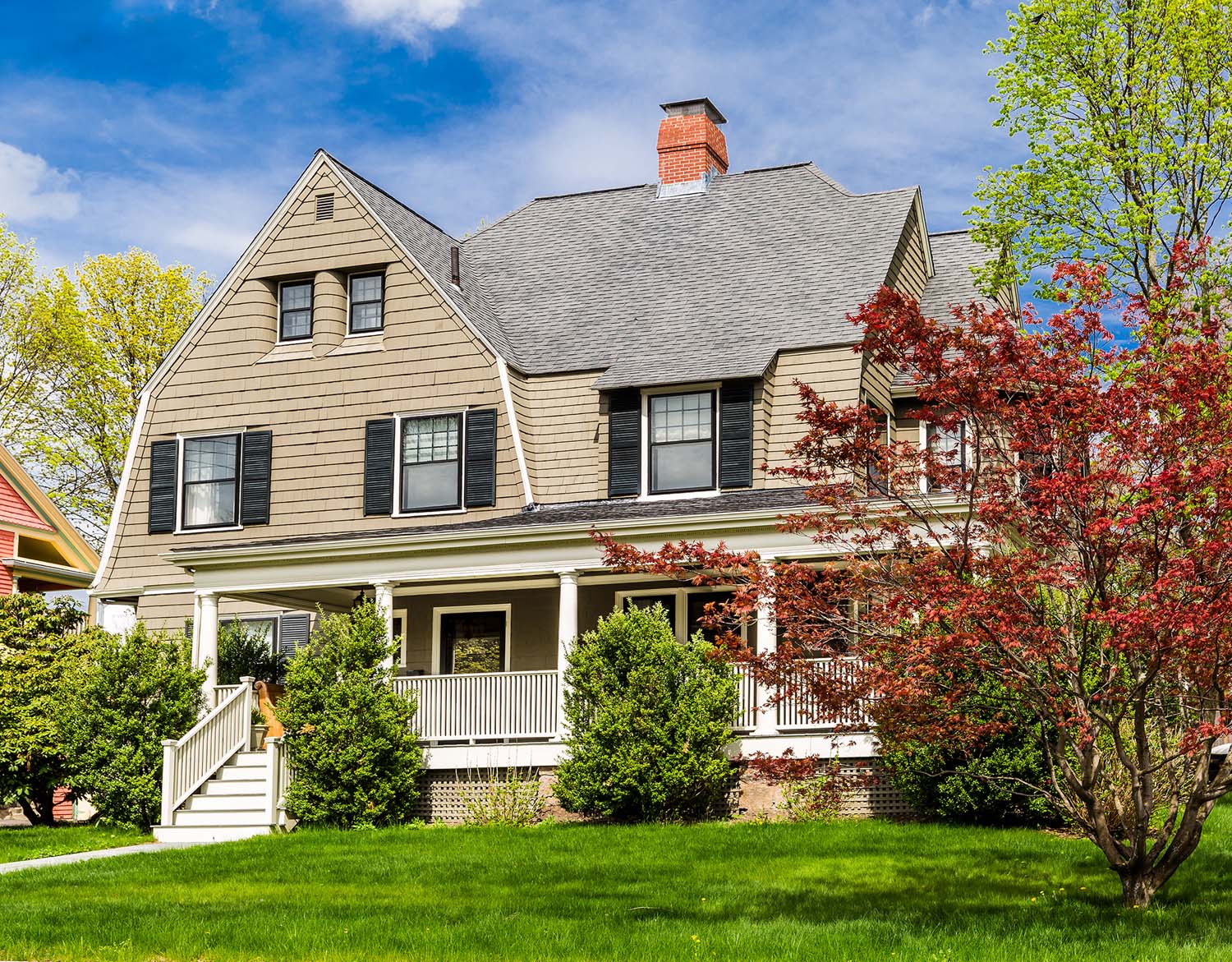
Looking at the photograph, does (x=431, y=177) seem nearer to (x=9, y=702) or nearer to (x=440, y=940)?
(x=9, y=702)

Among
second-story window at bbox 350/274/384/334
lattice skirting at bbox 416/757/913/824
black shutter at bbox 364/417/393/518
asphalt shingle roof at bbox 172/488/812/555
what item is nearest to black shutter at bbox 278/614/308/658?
asphalt shingle roof at bbox 172/488/812/555

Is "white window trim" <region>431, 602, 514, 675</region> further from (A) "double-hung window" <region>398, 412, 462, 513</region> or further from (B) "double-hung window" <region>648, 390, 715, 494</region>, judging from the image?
(B) "double-hung window" <region>648, 390, 715, 494</region>

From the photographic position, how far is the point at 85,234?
133ft

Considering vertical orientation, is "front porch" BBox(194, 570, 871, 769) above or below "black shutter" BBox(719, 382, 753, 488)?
below

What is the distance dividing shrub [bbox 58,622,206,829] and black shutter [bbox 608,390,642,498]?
21.9 feet

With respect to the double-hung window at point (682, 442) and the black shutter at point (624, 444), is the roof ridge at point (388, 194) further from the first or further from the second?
the double-hung window at point (682, 442)

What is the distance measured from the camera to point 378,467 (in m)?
23.8

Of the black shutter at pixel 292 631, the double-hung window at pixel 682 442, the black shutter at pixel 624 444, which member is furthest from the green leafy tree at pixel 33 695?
the double-hung window at pixel 682 442

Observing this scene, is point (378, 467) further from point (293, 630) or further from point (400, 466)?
point (293, 630)

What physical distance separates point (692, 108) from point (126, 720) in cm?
1522

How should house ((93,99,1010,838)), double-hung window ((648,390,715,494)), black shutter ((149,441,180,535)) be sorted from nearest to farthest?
house ((93,99,1010,838)), double-hung window ((648,390,715,494)), black shutter ((149,441,180,535))

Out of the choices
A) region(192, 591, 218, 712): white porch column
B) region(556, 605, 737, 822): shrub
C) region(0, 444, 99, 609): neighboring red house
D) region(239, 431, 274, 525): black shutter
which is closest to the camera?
region(556, 605, 737, 822): shrub

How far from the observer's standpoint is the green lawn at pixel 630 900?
10.5m

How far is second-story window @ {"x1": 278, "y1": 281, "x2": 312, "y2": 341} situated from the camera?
2503 cm
